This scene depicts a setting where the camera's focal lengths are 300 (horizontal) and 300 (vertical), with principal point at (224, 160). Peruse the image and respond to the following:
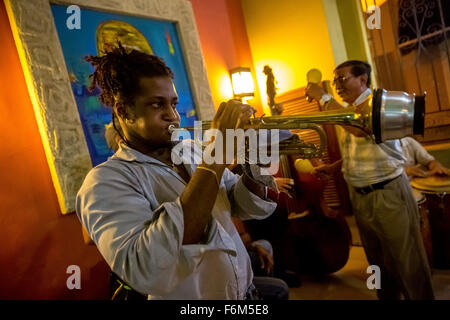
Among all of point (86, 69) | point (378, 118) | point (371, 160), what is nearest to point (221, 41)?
point (86, 69)

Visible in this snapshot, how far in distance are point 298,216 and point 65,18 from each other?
2.43m

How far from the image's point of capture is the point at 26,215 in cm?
175

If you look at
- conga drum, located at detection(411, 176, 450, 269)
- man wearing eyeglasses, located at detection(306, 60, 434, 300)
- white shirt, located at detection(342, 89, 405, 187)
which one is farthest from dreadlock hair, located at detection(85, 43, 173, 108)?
conga drum, located at detection(411, 176, 450, 269)

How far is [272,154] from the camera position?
1.23 m

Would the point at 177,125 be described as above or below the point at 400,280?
above

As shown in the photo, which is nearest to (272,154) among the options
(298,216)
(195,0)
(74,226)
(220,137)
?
(220,137)

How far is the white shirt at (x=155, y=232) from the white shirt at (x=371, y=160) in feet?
4.49

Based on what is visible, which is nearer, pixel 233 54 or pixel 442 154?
pixel 442 154

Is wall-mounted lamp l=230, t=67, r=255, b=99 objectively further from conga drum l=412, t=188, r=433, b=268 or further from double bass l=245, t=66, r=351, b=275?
conga drum l=412, t=188, r=433, b=268

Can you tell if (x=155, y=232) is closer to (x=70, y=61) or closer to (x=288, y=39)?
(x=70, y=61)

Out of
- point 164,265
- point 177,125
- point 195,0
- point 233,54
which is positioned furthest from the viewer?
point 233,54

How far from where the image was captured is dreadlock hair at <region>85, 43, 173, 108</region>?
1.09 meters

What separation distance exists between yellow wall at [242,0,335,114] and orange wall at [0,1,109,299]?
9.33 feet
